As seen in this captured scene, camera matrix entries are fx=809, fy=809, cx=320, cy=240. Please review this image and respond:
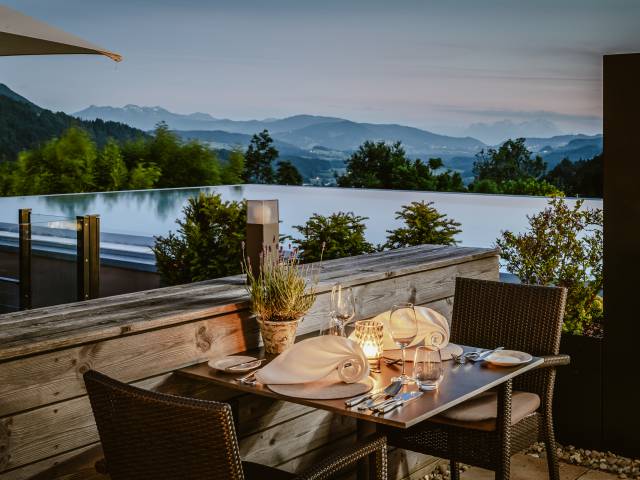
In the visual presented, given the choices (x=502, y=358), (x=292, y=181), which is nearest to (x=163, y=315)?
(x=502, y=358)

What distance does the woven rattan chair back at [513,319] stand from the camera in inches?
136

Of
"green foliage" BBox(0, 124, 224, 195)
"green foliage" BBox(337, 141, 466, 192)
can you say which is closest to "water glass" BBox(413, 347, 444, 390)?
"green foliage" BBox(337, 141, 466, 192)

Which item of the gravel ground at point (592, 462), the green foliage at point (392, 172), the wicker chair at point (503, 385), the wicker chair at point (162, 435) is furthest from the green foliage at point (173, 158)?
the wicker chair at point (162, 435)

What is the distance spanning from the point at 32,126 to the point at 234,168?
→ 1.99m

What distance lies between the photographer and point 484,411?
10.1 feet

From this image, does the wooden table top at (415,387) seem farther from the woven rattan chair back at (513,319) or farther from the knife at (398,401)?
the woven rattan chair back at (513,319)

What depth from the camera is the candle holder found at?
2830 millimetres

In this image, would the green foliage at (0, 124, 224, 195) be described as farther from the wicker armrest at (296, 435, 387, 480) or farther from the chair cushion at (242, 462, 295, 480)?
the wicker armrest at (296, 435, 387, 480)

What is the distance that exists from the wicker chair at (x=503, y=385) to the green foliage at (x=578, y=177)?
58.9 inches

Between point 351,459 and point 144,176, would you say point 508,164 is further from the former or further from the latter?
point 144,176

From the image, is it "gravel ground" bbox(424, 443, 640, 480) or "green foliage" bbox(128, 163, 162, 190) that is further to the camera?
"green foliage" bbox(128, 163, 162, 190)

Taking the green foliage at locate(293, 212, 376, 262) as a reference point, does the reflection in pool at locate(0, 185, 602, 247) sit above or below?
above

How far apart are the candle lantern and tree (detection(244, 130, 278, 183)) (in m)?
4.11

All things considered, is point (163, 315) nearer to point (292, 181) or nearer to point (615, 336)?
point (615, 336)
